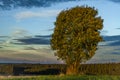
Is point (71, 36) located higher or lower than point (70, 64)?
higher

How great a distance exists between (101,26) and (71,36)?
6.18 meters

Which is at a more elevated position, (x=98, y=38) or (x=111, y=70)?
(x=98, y=38)

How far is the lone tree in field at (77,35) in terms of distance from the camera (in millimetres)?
86312

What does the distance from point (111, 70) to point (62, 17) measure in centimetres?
2358

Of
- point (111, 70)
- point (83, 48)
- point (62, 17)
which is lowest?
point (111, 70)

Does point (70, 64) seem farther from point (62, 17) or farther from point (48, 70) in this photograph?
point (48, 70)

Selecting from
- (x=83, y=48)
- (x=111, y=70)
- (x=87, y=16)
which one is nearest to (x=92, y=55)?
(x=83, y=48)

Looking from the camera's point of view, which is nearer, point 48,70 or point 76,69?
point 76,69

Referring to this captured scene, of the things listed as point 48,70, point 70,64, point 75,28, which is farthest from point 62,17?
point 48,70

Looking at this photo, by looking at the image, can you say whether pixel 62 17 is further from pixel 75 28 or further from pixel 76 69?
pixel 76 69

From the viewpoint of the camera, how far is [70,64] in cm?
8781

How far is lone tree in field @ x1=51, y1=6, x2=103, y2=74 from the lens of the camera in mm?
86312

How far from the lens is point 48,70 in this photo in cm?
10531

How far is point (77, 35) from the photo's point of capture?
86812mm
